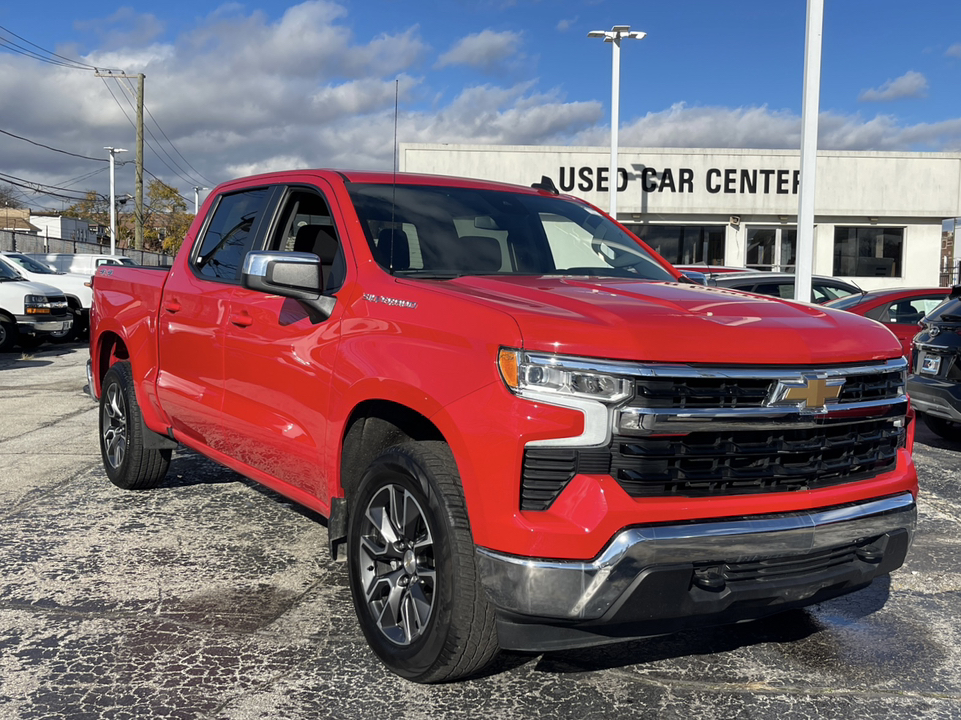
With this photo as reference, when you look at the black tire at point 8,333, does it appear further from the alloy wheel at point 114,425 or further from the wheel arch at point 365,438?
the wheel arch at point 365,438

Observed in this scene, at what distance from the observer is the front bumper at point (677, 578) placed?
109 inches

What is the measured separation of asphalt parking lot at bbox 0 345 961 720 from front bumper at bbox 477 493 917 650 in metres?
0.44

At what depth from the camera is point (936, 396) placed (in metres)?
7.69

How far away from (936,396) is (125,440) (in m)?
6.14

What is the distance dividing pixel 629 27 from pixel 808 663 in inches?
859

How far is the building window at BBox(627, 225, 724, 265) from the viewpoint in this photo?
28.4 meters

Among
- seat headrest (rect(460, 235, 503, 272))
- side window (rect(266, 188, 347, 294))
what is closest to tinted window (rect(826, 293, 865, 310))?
seat headrest (rect(460, 235, 503, 272))

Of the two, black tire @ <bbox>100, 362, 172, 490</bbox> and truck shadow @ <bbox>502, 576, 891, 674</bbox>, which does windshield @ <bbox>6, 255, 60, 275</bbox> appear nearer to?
black tire @ <bbox>100, 362, 172, 490</bbox>

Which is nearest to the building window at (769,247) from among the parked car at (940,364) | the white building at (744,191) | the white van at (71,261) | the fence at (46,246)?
the white building at (744,191)

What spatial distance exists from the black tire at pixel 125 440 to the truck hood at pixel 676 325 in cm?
299

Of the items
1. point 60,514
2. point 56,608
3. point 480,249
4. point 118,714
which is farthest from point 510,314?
point 60,514

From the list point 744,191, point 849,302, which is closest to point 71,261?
point 744,191

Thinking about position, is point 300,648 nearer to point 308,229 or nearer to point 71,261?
point 308,229

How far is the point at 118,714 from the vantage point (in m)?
3.12
